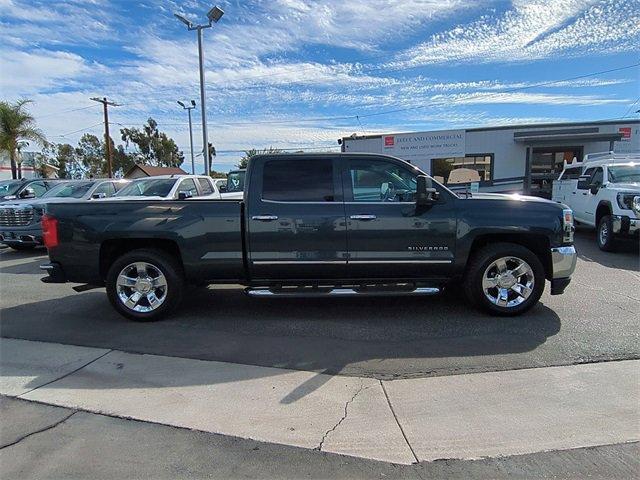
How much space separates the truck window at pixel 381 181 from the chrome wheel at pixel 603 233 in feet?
21.9

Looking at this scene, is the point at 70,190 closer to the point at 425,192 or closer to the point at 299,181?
the point at 299,181

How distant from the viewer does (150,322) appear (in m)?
5.35

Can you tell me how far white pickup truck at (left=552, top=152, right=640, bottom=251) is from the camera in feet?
29.2

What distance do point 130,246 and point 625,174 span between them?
1065 centimetres

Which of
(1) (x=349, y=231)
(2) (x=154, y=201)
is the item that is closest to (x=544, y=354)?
(1) (x=349, y=231)

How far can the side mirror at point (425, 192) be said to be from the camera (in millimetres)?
4973

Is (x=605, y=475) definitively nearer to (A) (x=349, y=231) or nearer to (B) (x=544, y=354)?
(B) (x=544, y=354)

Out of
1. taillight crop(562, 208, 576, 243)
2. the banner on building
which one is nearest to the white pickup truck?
taillight crop(562, 208, 576, 243)

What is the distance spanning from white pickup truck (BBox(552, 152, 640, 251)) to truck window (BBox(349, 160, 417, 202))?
6.11 metres

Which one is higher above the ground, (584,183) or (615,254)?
(584,183)

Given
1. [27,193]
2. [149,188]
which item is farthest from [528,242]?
[27,193]

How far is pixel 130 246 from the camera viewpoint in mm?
5461

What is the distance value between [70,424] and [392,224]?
3.60 meters

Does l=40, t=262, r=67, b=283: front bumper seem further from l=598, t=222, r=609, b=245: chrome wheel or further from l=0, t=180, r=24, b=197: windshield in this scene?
l=0, t=180, r=24, b=197: windshield
